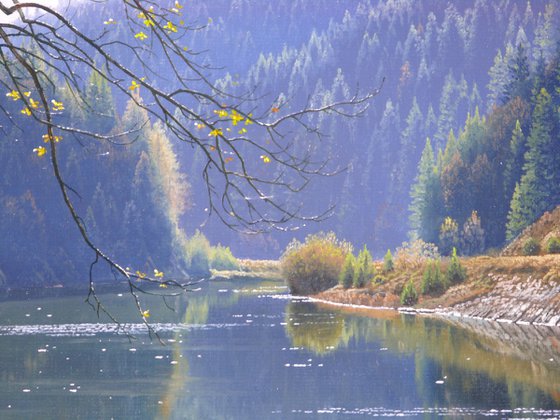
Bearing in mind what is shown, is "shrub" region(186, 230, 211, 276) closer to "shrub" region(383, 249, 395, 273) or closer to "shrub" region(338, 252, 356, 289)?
"shrub" region(338, 252, 356, 289)

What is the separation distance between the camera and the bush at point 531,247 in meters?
56.2

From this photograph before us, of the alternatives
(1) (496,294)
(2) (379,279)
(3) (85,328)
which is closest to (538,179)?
(2) (379,279)

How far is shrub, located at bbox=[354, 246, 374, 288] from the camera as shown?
195 ft

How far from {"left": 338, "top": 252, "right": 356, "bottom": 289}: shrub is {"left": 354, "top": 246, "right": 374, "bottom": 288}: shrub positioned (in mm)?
632

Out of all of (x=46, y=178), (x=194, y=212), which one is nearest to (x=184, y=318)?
(x=46, y=178)

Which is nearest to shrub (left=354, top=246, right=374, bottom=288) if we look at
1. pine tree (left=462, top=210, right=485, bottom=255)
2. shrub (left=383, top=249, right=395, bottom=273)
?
shrub (left=383, top=249, right=395, bottom=273)

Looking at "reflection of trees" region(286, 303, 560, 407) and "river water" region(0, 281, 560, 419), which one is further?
"reflection of trees" region(286, 303, 560, 407)

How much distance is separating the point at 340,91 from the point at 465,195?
107 meters

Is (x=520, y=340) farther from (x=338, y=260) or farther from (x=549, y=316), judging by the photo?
(x=338, y=260)

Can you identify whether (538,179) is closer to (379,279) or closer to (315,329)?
(379,279)

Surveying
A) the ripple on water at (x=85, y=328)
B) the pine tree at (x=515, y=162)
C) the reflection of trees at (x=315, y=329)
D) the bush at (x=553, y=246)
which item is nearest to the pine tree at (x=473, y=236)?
the pine tree at (x=515, y=162)

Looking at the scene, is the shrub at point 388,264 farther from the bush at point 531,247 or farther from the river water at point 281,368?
the river water at point 281,368

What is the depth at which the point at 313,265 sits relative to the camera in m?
65.4

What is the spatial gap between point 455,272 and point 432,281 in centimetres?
138
